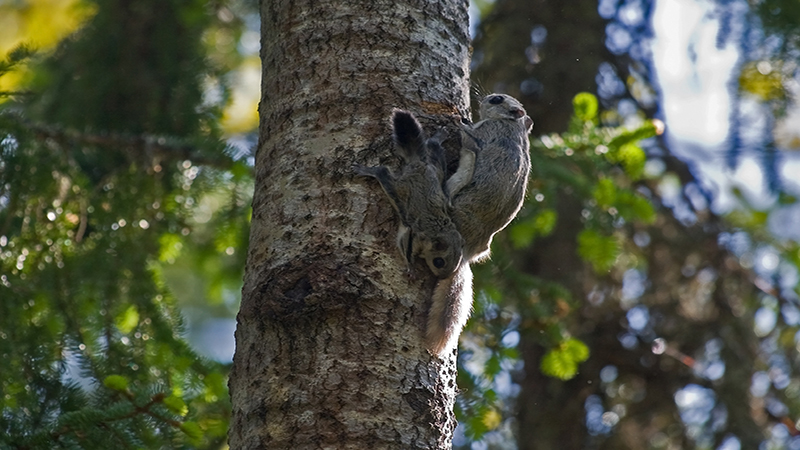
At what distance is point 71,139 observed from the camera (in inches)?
132

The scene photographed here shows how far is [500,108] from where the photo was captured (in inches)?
129

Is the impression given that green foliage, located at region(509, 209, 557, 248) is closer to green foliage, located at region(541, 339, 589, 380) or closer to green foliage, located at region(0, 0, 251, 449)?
green foliage, located at region(541, 339, 589, 380)

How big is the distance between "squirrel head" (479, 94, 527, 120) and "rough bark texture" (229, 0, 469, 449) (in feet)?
2.94

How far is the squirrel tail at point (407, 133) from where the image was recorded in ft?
6.57

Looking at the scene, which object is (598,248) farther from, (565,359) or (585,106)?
(585,106)

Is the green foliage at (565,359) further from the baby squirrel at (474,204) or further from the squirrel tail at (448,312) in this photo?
the squirrel tail at (448,312)

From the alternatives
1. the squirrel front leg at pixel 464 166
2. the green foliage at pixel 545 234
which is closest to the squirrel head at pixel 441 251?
the squirrel front leg at pixel 464 166

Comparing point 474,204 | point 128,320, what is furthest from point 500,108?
point 128,320

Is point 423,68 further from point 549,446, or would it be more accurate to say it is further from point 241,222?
point 549,446

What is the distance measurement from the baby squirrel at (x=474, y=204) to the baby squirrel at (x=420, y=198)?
0.06 meters

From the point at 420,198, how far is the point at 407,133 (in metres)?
0.18

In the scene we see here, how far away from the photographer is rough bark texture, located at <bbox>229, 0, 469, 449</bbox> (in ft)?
5.65

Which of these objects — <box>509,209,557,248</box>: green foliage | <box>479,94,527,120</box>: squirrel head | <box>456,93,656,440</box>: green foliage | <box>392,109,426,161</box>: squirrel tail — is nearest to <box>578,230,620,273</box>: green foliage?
<box>456,93,656,440</box>: green foliage

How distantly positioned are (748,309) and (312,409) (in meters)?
3.66
